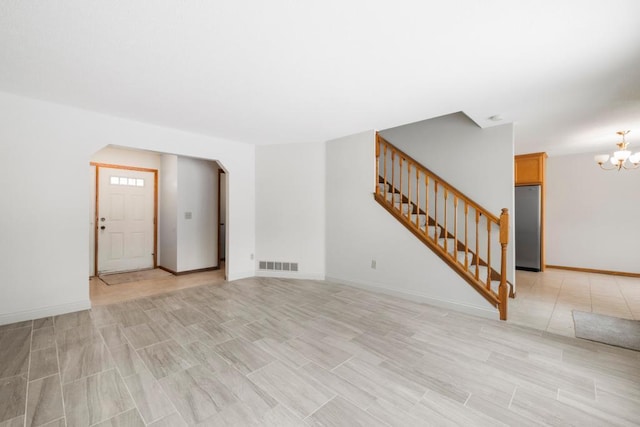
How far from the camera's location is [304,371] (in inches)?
82.8

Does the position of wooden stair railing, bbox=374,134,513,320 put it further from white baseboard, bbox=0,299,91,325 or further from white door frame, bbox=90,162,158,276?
white door frame, bbox=90,162,158,276

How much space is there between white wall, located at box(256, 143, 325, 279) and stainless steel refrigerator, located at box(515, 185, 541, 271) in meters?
4.36

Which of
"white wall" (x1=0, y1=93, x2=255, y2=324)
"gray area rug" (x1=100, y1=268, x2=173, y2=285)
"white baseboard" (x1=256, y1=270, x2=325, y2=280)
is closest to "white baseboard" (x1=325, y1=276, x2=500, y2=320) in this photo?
"white baseboard" (x1=256, y1=270, x2=325, y2=280)

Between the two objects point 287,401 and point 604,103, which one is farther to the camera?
point 604,103

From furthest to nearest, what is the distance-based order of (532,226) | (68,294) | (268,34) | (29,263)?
(532,226)
(68,294)
(29,263)
(268,34)

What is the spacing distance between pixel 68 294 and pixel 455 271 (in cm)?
481

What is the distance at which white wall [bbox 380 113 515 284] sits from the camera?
12.5ft

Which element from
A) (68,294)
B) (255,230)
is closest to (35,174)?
(68,294)

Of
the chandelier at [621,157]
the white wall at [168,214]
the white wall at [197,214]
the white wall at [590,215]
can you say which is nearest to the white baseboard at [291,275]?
the white wall at [197,214]

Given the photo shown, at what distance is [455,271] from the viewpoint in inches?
135

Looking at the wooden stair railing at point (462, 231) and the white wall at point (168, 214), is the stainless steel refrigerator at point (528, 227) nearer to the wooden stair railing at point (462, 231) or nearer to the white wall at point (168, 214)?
the wooden stair railing at point (462, 231)

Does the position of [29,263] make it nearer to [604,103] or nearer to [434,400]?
[434,400]

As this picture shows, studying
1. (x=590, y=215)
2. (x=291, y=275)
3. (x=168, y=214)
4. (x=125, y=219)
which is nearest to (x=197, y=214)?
(x=168, y=214)

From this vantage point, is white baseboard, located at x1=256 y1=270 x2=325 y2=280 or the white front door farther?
the white front door
